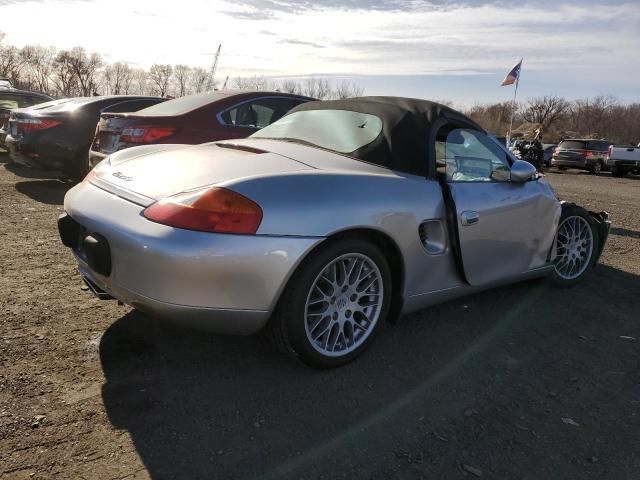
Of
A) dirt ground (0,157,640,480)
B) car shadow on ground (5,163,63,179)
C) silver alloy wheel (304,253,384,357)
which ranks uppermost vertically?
silver alloy wheel (304,253,384,357)

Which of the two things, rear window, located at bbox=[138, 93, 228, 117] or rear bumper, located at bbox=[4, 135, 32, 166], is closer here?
rear window, located at bbox=[138, 93, 228, 117]

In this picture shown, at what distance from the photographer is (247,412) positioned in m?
2.47

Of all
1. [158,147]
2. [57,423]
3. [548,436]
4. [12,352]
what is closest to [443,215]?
[548,436]

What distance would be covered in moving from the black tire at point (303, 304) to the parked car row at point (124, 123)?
11.9 feet

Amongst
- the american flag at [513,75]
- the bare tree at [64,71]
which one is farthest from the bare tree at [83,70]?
the american flag at [513,75]

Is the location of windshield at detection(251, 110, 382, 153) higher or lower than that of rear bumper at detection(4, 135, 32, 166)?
higher

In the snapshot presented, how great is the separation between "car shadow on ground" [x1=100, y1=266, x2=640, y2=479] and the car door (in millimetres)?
477

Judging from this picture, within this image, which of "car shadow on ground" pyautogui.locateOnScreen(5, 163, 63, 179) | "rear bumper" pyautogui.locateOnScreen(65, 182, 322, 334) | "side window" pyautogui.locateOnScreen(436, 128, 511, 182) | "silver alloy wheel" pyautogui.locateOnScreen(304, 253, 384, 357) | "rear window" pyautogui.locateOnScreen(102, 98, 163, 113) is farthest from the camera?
"car shadow on ground" pyautogui.locateOnScreen(5, 163, 63, 179)

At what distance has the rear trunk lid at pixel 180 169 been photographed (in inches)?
103

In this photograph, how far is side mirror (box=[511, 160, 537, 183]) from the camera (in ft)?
12.1

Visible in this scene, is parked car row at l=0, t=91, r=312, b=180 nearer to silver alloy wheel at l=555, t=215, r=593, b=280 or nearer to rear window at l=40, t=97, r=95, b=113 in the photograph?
rear window at l=40, t=97, r=95, b=113

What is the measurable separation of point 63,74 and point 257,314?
81.4 meters

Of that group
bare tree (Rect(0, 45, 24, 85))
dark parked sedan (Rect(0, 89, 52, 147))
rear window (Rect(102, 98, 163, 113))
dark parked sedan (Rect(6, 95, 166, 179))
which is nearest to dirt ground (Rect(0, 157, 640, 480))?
dark parked sedan (Rect(6, 95, 166, 179))

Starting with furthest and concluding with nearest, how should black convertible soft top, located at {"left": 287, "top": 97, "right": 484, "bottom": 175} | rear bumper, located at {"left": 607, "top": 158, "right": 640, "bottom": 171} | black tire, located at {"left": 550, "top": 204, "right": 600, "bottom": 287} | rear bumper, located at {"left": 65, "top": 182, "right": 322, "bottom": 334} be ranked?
rear bumper, located at {"left": 607, "top": 158, "right": 640, "bottom": 171}
black tire, located at {"left": 550, "top": 204, "right": 600, "bottom": 287}
black convertible soft top, located at {"left": 287, "top": 97, "right": 484, "bottom": 175}
rear bumper, located at {"left": 65, "top": 182, "right": 322, "bottom": 334}
